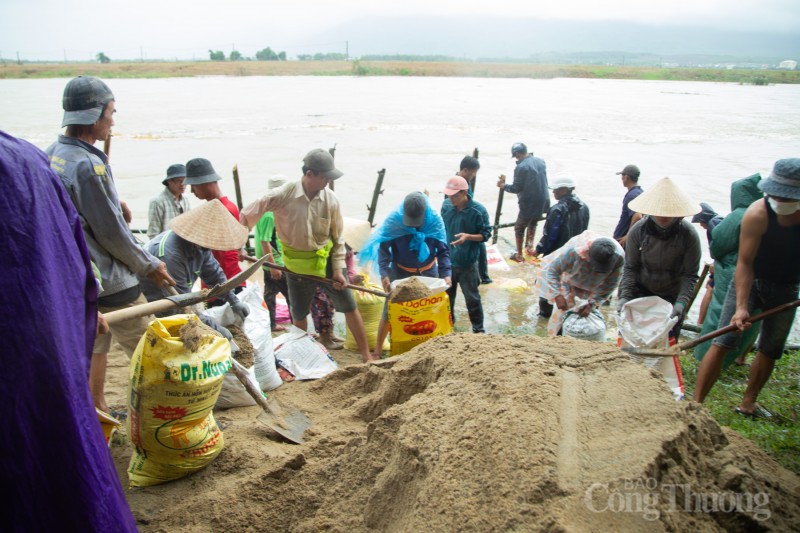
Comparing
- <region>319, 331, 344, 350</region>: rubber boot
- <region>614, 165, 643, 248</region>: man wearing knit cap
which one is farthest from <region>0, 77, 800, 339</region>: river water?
<region>319, 331, 344, 350</region>: rubber boot

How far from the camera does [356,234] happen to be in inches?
215

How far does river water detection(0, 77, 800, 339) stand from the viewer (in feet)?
39.1

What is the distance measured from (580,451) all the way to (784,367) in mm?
3655

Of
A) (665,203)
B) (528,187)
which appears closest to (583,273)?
(665,203)

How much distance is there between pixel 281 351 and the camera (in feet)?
14.0

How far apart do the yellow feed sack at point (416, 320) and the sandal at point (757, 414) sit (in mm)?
2109

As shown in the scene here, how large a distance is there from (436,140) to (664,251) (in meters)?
15.8

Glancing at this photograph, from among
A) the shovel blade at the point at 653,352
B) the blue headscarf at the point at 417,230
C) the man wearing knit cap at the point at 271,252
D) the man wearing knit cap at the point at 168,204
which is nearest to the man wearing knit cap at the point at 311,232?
the man wearing knit cap at the point at 271,252

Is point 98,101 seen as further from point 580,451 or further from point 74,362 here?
point 580,451

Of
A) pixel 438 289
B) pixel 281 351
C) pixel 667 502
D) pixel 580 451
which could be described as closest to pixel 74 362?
pixel 580 451

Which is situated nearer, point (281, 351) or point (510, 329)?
point (281, 351)

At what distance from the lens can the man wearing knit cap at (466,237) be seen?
5.14 m

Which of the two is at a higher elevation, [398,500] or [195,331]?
[195,331]

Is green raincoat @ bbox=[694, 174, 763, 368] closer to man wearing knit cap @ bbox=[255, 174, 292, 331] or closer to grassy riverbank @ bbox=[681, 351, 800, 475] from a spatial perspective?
grassy riverbank @ bbox=[681, 351, 800, 475]
